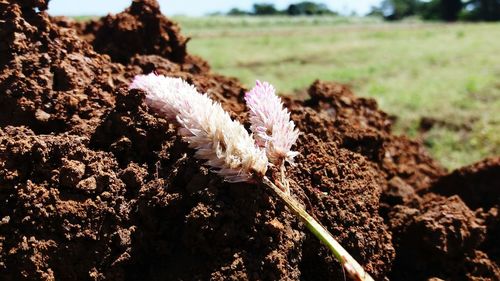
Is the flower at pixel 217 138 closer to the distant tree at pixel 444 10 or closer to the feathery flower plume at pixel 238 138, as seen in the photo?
the feathery flower plume at pixel 238 138

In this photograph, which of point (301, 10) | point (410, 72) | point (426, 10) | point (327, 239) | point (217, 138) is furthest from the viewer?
point (426, 10)

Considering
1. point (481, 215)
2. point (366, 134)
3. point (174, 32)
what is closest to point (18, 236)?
point (366, 134)

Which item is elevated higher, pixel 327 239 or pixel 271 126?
pixel 271 126

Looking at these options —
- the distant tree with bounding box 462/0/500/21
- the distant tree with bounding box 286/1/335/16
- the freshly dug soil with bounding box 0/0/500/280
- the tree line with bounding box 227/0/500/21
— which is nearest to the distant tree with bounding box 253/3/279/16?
the tree line with bounding box 227/0/500/21

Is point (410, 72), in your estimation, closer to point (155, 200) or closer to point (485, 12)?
point (155, 200)

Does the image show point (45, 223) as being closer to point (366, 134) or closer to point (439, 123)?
point (366, 134)

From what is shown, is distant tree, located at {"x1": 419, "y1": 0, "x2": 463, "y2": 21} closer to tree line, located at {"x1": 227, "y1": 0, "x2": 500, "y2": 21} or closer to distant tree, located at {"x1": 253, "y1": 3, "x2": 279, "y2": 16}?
tree line, located at {"x1": 227, "y1": 0, "x2": 500, "y2": 21}

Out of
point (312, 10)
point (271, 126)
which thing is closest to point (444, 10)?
point (312, 10)
